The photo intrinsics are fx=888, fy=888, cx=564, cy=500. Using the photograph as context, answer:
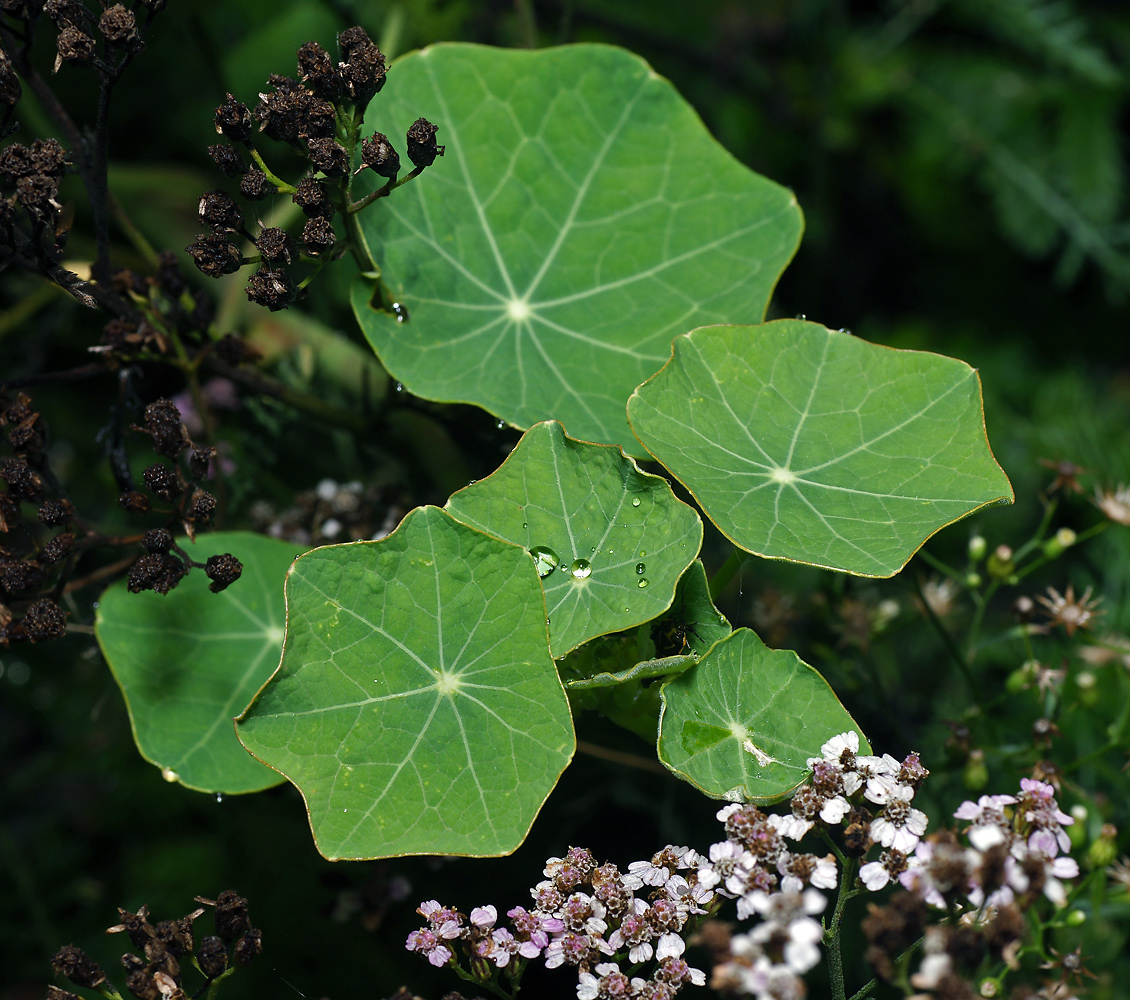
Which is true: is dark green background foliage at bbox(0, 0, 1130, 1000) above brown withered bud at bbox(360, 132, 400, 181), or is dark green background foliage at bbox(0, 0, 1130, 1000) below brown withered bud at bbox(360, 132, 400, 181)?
below

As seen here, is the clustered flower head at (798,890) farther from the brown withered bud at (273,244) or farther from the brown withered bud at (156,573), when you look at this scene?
the brown withered bud at (273,244)

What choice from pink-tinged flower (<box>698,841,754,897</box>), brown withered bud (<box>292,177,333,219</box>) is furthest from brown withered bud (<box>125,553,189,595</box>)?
pink-tinged flower (<box>698,841,754,897</box>)

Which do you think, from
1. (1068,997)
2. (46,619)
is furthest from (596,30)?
(1068,997)

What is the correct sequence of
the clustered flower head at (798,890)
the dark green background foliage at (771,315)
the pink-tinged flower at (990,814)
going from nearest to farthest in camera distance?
the clustered flower head at (798,890) < the pink-tinged flower at (990,814) < the dark green background foliage at (771,315)

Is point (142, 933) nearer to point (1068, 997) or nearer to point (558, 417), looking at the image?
point (558, 417)

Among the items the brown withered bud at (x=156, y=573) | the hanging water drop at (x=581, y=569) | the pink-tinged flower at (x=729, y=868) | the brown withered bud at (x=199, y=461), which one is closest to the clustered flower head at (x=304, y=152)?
the brown withered bud at (x=199, y=461)

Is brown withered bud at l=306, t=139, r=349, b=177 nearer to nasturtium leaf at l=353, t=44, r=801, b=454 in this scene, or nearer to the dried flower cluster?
nasturtium leaf at l=353, t=44, r=801, b=454

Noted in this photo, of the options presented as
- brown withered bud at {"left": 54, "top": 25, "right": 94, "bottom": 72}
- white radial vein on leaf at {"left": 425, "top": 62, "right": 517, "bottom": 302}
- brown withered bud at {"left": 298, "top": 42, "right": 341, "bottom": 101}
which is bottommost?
white radial vein on leaf at {"left": 425, "top": 62, "right": 517, "bottom": 302}
